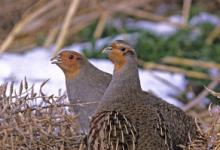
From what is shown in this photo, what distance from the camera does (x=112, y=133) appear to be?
4.60 metres

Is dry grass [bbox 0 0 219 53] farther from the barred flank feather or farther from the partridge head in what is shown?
the barred flank feather

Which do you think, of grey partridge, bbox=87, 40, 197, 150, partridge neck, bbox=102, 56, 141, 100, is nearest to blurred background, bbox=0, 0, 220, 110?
grey partridge, bbox=87, 40, 197, 150

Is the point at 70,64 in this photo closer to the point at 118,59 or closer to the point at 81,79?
the point at 81,79

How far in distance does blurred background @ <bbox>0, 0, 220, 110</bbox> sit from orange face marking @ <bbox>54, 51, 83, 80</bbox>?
292 centimetres

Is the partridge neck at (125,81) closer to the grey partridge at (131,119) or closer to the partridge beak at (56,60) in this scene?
the grey partridge at (131,119)

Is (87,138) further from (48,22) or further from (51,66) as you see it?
(48,22)

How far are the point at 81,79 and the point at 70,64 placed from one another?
166 mm

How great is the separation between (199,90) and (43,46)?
2823mm

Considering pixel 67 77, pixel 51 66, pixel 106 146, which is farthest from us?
pixel 51 66

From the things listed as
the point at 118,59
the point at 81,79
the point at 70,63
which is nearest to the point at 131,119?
the point at 118,59

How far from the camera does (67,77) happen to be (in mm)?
6637

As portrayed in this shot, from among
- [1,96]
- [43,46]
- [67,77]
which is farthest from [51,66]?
[1,96]

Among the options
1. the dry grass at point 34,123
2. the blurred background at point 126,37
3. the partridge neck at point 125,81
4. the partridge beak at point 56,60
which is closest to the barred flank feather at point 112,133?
the dry grass at point 34,123

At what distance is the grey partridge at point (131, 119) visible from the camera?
4.60 meters
